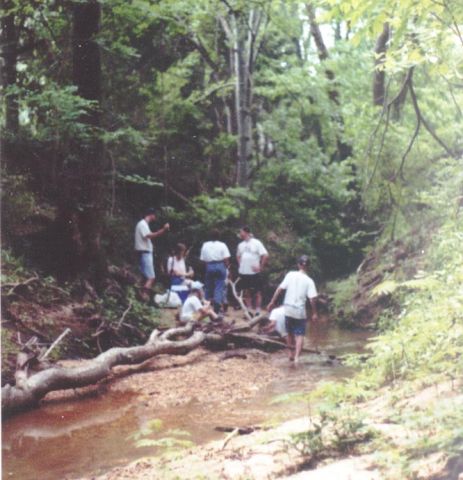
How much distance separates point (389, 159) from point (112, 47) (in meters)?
4.62

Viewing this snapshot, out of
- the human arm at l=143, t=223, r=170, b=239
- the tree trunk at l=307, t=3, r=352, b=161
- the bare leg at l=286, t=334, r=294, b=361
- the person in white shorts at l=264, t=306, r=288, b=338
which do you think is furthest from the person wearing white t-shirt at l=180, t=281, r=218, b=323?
the tree trunk at l=307, t=3, r=352, b=161

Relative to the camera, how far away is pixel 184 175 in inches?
553

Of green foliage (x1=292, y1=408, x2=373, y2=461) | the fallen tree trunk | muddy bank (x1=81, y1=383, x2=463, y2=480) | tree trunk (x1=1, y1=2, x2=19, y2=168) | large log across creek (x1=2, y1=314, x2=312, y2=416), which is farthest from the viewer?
tree trunk (x1=1, y1=2, x2=19, y2=168)

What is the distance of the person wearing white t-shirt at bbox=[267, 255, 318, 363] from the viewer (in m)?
10.0

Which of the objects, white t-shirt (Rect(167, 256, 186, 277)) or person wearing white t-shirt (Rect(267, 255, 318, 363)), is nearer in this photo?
person wearing white t-shirt (Rect(267, 255, 318, 363))

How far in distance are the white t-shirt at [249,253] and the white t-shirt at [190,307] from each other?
1.02 metres

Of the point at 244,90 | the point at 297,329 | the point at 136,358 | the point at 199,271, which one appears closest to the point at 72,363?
the point at 136,358

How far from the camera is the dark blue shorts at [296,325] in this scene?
10.3 m

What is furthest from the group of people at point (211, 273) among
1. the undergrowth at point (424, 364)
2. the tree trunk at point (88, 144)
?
the undergrowth at point (424, 364)

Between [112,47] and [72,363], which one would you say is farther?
[112,47]

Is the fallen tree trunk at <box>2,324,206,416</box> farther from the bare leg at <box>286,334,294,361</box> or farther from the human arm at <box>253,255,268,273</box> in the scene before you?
the human arm at <box>253,255,268,273</box>

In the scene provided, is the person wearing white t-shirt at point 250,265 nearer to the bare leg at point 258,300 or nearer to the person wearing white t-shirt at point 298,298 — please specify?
the bare leg at point 258,300

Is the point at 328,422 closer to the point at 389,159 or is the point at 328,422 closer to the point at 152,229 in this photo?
the point at 389,159

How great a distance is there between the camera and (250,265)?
11.8m
